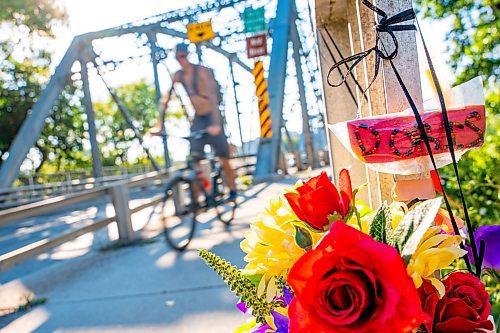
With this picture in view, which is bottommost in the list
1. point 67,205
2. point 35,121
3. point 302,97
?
point 67,205

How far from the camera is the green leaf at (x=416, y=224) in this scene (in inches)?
22.7

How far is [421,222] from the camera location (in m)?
0.60

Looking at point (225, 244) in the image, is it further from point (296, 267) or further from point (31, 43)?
point (31, 43)

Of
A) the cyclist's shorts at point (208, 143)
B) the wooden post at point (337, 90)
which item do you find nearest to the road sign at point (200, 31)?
the cyclist's shorts at point (208, 143)

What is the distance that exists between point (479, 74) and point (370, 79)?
330cm

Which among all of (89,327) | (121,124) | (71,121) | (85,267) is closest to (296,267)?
(89,327)

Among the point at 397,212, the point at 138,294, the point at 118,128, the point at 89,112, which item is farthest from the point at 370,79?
the point at 118,128

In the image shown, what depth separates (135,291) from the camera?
9.96 ft

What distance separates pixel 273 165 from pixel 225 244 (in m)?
5.90

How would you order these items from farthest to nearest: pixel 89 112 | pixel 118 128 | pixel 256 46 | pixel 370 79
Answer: pixel 118 128 → pixel 89 112 → pixel 256 46 → pixel 370 79

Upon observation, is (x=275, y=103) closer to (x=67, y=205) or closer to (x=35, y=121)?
(x=67, y=205)

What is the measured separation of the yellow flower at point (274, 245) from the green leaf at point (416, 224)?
12 centimetres

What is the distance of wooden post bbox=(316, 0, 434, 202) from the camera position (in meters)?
0.79

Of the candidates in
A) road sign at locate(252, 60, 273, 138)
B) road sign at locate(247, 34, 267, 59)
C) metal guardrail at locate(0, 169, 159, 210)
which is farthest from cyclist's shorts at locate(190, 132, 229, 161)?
metal guardrail at locate(0, 169, 159, 210)
